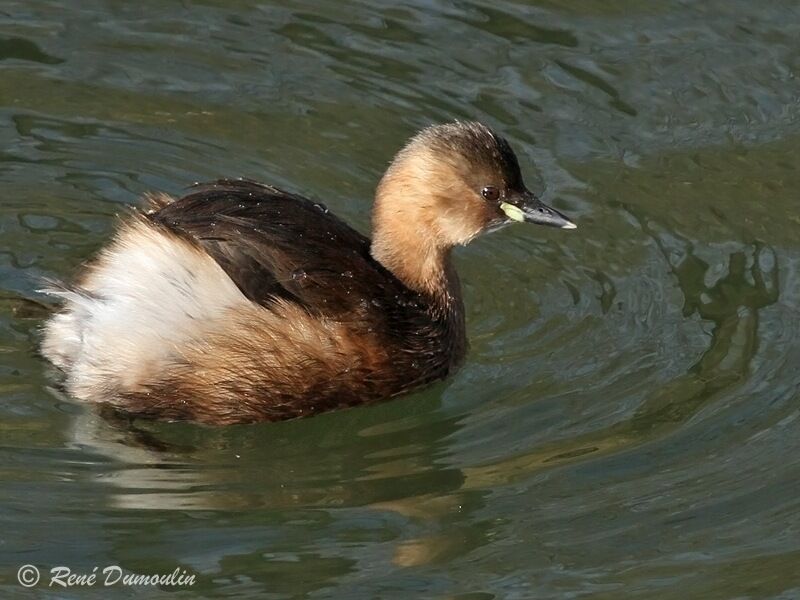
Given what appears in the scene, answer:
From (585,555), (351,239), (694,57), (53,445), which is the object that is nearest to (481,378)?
(351,239)

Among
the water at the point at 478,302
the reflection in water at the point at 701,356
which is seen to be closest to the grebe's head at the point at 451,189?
the water at the point at 478,302

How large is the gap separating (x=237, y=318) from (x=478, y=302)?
4.86 feet

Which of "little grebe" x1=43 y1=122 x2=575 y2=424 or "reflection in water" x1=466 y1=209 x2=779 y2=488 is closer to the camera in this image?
"little grebe" x1=43 y1=122 x2=575 y2=424

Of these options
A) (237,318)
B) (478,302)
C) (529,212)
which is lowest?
(478,302)

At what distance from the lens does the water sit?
5.57 metres

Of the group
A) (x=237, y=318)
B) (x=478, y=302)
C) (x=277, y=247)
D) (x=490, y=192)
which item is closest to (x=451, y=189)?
(x=490, y=192)

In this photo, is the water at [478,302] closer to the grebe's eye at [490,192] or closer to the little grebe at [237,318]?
the little grebe at [237,318]

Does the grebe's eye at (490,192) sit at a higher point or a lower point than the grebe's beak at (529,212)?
higher

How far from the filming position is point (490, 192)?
6.74m

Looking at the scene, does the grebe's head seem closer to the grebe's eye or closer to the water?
the grebe's eye

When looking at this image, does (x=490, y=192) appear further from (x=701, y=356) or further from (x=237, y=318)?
(x=237, y=318)

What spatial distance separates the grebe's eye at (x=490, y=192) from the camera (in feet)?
22.1

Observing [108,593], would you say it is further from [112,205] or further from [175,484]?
[112,205]

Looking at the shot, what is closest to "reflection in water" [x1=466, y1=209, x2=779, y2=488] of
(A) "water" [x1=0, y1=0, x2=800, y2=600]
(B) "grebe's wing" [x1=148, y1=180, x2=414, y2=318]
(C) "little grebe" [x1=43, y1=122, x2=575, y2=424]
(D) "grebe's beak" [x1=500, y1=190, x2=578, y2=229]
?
(A) "water" [x1=0, y1=0, x2=800, y2=600]
